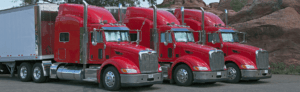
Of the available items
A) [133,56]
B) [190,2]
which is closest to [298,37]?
[133,56]

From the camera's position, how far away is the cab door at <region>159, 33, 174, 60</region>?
17.3 metres

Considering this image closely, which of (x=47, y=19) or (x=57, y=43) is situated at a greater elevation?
(x=47, y=19)

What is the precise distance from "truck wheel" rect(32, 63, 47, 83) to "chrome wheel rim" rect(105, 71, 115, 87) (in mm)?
4615

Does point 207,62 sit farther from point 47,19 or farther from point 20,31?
point 20,31

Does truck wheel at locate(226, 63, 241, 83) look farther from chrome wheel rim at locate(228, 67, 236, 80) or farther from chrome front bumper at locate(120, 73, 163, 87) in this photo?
chrome front bumper at locate(120, 73, 163, 87)

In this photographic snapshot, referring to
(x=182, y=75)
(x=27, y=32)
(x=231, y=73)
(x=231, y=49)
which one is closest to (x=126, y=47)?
(x=182, y=75)

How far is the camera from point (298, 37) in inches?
1075

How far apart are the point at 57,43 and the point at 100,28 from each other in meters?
2.87

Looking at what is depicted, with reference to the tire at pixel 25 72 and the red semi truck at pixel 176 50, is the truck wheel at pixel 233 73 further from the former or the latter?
the tire at pixel 25 72

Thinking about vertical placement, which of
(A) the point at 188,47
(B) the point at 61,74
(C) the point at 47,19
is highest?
(C) the point at 47,19

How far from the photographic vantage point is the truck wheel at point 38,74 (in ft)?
57.3

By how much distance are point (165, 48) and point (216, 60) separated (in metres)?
2.59

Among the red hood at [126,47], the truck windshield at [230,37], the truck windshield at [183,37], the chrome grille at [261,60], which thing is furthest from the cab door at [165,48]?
the chrome grille at [261,60]

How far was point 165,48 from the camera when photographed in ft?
57.4
